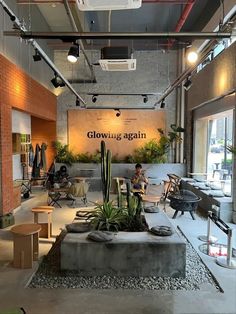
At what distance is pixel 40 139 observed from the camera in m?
12.5

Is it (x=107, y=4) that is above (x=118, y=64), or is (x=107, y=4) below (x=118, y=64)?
below

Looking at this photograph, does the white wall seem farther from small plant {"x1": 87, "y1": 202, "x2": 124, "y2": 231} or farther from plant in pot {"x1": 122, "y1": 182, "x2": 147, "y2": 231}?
plant in pot {"x1": 122, "y1": 182, "x2": 147, "y2": 231}

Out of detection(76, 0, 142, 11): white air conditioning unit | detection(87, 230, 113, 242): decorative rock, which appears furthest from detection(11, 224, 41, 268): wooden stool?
detection(76, 0, 142, 11): white air conditioning unit

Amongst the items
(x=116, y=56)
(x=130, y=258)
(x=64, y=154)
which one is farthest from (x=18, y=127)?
(x=130, y=258)

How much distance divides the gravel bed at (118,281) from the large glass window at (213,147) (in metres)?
5.58

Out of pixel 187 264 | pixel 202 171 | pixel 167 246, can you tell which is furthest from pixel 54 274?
pixel 202 171

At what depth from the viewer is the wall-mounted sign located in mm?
12547

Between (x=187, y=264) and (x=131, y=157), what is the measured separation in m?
8.00

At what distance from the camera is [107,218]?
5.00 m

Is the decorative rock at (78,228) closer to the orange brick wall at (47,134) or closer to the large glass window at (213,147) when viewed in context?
the large glass window at (213,147)

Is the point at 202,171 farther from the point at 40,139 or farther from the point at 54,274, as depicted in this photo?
the point at 54,274

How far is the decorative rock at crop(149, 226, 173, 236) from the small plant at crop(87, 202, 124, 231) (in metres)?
0.64

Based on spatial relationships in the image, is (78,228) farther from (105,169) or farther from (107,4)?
(107,4)

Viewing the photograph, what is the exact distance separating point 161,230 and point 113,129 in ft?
27.7
